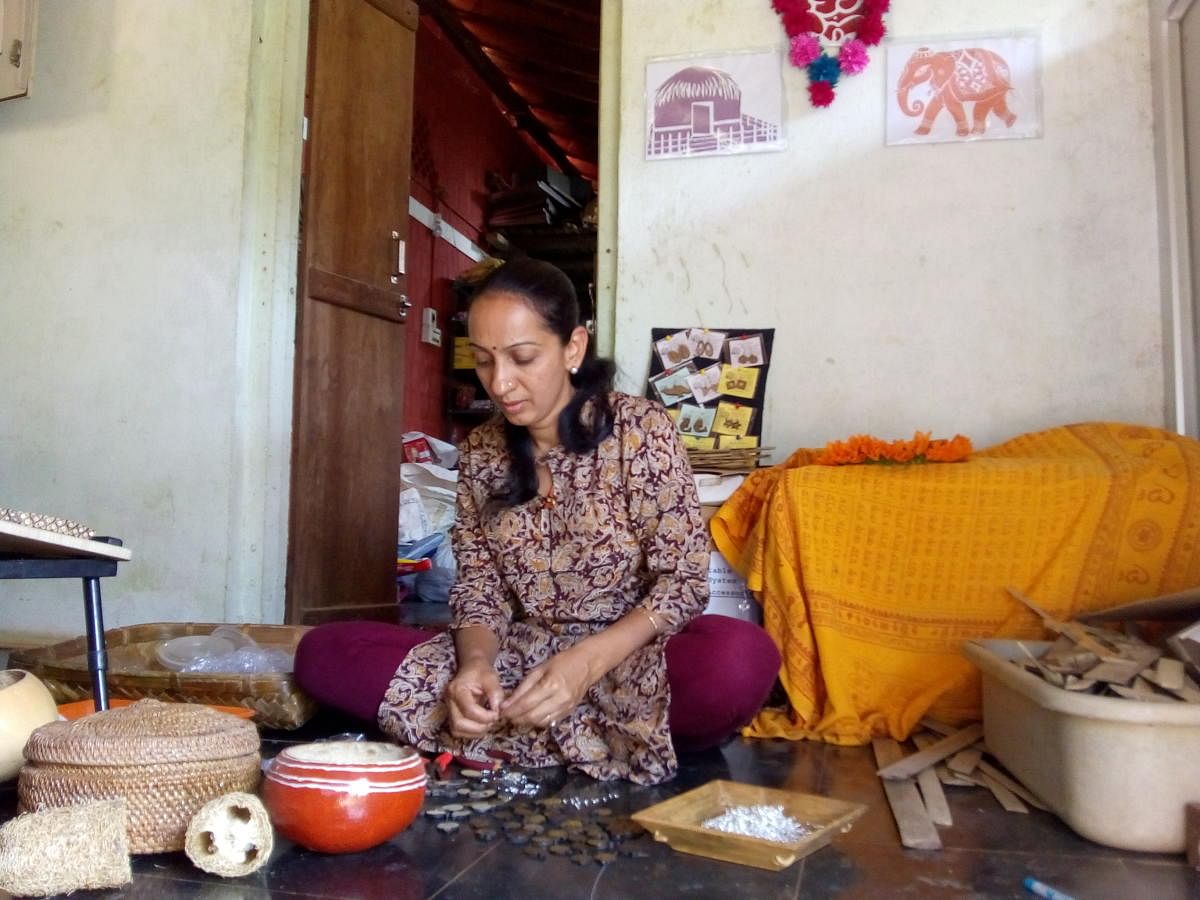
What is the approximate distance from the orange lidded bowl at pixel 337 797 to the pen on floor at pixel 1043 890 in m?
0.85

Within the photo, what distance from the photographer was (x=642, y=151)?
3.13 m

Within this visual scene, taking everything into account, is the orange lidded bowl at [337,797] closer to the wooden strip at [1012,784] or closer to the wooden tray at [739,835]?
the wooden tray at [739,835]

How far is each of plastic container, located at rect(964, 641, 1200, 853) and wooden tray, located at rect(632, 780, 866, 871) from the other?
13.8 inches

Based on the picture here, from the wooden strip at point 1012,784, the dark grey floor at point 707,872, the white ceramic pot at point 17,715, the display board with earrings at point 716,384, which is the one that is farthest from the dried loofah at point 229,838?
the display board with earrings at point 716,384

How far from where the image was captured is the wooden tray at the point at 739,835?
1343 millimetres

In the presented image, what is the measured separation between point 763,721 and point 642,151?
1.82 m

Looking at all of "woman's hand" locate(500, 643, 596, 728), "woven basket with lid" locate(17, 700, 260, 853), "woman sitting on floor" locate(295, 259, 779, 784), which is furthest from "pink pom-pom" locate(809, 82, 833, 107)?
"woven basket with lid" locate(17, 700, 260, 853)

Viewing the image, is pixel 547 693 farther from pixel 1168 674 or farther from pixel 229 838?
pixel 1168 674

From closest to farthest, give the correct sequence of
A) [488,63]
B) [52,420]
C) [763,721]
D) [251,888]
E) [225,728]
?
[251,888] → [225,728] → [763,721] → [52,420] → [488,63]

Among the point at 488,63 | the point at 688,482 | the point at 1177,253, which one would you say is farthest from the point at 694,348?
the point at 488,63

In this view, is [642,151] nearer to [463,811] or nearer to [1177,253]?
[1177,253]

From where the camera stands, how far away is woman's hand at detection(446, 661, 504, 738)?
160cm

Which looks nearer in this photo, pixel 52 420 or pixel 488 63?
pixel 52 420

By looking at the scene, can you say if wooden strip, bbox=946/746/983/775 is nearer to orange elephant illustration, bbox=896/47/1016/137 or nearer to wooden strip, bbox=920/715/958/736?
wooden strip, bbox=920/715/958/736
